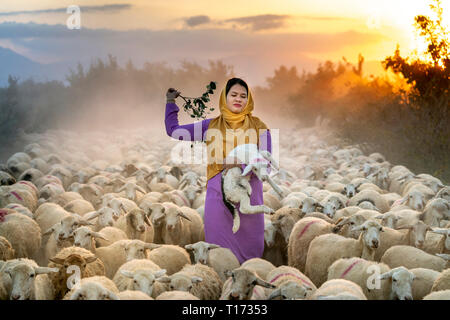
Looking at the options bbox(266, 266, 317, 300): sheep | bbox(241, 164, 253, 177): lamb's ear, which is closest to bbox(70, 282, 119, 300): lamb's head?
bbox(266, 266, 317, 300): sheep

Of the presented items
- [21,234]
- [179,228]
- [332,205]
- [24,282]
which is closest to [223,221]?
[179,228]

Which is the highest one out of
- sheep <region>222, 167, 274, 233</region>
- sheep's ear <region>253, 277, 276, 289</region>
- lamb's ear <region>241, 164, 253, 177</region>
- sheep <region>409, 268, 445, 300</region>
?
lamb's ear <region>241, 164, 253, 177</region>

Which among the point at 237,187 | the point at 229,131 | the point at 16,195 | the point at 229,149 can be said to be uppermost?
the point at 229,131

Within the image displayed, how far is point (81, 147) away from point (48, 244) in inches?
477

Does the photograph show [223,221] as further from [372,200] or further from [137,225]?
[372,200]

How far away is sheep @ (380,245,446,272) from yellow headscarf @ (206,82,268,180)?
1857 mm

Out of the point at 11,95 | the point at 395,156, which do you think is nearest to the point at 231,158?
the point at 395,156

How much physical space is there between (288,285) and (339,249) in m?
1.79

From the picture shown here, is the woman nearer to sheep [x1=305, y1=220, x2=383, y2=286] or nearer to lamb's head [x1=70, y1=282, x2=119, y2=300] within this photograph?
sheep [x1=305, y1=220, x2=383, y2=286]

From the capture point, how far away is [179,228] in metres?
7.15

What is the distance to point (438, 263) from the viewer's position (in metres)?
5.47

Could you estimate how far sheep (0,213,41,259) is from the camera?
6.32 metres

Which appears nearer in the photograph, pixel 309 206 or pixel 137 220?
pixel 137 220
